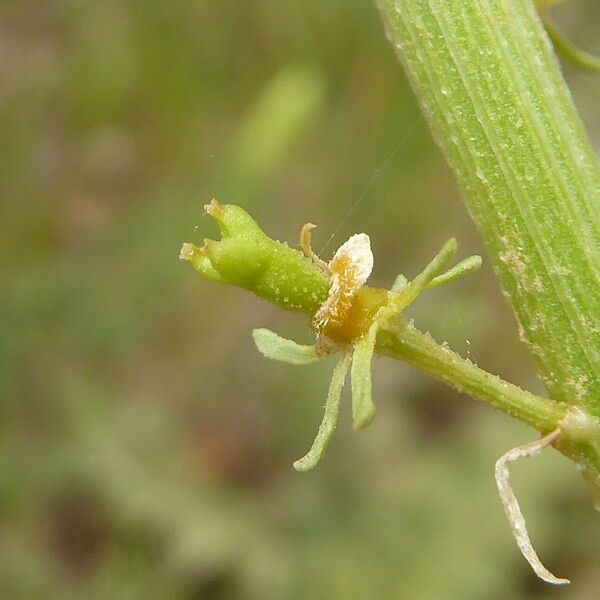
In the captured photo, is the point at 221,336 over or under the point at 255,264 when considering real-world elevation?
under

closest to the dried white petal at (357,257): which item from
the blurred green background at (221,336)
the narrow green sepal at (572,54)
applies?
the narrow green sepal at (572,54)

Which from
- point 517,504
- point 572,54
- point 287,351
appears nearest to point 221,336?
point 572,54

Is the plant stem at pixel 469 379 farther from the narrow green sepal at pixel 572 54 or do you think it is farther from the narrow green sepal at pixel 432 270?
the narrow green sepal at pixel 572 54

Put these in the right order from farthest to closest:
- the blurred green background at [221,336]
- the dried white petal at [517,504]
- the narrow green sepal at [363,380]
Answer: the blurred green background at [221,336] → the dried white petal at [517,504] → the narrow green sepal at [363,380]

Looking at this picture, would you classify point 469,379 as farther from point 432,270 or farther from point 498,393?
point 432,270

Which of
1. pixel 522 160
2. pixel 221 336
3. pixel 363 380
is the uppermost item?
pixel 522 160

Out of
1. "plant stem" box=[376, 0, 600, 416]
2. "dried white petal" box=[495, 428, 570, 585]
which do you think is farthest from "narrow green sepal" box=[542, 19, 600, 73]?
"dried white petal" box=[495, 428, 570, 585]

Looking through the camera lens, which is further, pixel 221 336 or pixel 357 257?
pixel 221 336
